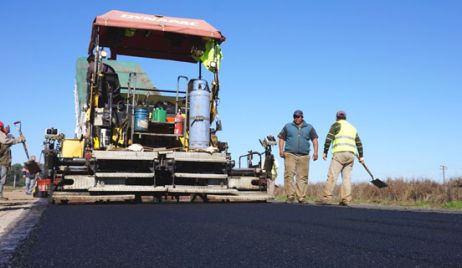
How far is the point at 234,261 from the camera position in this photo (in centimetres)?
264

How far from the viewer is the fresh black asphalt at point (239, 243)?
8.70ft

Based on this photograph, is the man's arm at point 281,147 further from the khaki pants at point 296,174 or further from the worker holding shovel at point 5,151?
the worker holding shovel at point 5,151

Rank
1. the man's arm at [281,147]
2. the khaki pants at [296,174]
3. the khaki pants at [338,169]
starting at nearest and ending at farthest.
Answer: the khaki pants at [338,169], the khaki pants at [296,174], the man's arm at [281,147]

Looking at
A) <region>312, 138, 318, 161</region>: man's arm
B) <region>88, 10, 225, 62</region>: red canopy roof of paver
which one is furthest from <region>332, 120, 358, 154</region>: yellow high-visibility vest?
<region>88, 10, 225, 62</region>: red canopy roof of paver

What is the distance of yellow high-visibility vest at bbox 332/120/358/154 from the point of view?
901 cm

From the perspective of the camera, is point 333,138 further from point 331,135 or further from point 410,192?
point 410,192

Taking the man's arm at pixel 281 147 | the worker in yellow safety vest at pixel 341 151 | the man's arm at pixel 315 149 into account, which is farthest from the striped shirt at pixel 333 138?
the man's arm at pixel 281 147

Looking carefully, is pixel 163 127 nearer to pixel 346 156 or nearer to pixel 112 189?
pixel 112 189

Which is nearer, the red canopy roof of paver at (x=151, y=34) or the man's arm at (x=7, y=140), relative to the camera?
the red canopy roof of paver at (x=151, y=34)

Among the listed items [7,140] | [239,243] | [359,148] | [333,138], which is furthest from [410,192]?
[239,243]

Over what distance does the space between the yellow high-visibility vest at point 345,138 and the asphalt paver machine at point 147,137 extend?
1.20 meters

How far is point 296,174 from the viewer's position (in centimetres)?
957

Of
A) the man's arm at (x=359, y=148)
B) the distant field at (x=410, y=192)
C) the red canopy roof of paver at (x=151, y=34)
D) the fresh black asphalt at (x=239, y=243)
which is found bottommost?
the fresh black asphalt at (x=239, y=243)

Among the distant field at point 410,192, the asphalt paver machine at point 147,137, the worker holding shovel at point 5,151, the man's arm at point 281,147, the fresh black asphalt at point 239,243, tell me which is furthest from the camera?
the distant field at point 410,192
